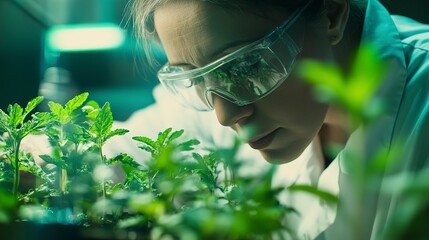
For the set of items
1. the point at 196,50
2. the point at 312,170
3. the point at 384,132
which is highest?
the point at 196,50

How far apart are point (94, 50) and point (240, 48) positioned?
109cm

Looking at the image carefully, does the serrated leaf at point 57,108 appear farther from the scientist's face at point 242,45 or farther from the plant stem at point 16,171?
the scientist's face at point 242,45

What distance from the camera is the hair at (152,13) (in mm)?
977

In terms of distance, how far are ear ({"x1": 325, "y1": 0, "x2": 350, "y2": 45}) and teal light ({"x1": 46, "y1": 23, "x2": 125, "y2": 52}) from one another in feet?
3.18

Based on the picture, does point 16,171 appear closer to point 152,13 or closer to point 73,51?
point 152,13

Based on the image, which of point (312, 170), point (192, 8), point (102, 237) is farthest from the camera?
point (312, 170)

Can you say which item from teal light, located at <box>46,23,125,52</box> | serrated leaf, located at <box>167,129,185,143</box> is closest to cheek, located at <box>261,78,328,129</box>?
serrated leaf, located at <box>167,129,185,143</box>

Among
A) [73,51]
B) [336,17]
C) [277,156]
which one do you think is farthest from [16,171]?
[73,51]

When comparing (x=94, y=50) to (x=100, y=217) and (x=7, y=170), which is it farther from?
(x=100, y=217)

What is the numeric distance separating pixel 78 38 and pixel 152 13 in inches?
35.3

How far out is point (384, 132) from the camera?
107cm

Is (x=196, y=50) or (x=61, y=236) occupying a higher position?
(x=196, y=50)

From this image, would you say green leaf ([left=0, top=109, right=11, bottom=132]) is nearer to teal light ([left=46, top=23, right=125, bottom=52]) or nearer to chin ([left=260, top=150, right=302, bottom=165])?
chin ([left=260, top=150, right=302, bottom=165])

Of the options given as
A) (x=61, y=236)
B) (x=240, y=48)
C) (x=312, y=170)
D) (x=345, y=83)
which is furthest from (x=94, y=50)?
(x=345, y=83)
